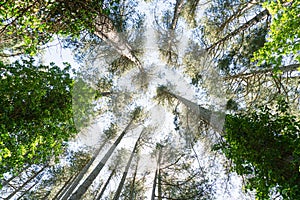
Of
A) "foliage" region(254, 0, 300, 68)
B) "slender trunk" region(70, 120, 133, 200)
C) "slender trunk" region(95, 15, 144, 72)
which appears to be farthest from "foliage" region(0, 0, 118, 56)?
"foliage" region(254, 0, 300, 68)

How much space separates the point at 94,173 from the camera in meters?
5.73

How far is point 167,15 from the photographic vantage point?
27.5 ft

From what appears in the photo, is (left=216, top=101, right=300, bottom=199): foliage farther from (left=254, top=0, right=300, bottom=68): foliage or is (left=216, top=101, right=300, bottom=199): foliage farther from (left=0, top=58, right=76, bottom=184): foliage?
(left=0, top=58, right=76, bottom=184): foliage

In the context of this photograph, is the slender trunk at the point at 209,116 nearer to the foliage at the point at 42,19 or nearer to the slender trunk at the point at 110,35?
the slender trunk at the point at 110,35

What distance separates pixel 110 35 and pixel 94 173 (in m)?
3.37

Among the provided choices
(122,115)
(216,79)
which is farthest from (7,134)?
(122,115)

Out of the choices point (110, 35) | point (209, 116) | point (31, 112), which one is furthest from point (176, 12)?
point (31, 112)

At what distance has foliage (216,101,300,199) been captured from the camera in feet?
10.0

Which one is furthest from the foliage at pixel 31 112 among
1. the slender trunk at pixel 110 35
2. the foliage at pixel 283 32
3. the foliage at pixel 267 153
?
the foliage at pixel 283 32

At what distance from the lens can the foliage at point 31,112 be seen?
125 inches

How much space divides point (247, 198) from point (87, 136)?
17.8 feet

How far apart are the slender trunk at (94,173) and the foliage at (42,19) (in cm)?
278

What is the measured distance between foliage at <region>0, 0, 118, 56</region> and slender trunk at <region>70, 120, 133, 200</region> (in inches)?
109

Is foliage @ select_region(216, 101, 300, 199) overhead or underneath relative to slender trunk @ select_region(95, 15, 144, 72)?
underneath
